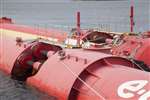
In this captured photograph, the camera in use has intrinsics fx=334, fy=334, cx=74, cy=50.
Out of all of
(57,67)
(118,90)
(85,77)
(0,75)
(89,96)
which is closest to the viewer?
(118,90)

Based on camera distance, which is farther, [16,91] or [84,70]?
[16,91]

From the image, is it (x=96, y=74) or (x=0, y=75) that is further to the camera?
(x=0, y=75)

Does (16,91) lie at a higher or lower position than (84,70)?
lower

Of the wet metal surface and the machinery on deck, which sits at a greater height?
the machinery on deck

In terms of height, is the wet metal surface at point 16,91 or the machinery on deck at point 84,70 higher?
the machinery on deck at point 84,70

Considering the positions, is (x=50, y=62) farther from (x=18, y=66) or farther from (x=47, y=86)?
(x=18, y=66)

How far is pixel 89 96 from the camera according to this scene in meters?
10.1

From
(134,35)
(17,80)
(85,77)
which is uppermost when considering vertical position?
(134,35)

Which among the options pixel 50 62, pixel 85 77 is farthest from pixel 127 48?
pixel 85 77

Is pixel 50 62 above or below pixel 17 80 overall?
above

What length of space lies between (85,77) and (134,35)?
6.70 meters

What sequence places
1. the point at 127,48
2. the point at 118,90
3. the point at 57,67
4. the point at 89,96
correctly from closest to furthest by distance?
the point at 118,90
the point at 89,96
the point at 57,67
the point at 127,48

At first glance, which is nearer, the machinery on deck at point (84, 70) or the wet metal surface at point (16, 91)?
the machinery on deck at point (84, 70)

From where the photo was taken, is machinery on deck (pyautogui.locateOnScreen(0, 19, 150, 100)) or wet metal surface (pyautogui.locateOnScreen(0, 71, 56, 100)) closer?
machinery on deck (pyautogui.locateOnScreen(0, 19, 150, 100))
